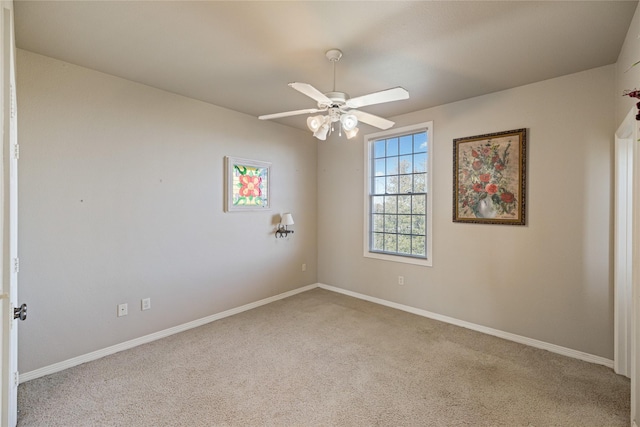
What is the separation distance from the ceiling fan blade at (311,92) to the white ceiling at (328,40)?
1.49ft

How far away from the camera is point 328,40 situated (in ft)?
7.14

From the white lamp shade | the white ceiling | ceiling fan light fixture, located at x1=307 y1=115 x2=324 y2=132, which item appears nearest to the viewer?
the white ceiling

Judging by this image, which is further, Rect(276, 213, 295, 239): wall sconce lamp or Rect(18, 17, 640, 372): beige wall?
Rect(276, 213, 295, 239): wall sconce lamp

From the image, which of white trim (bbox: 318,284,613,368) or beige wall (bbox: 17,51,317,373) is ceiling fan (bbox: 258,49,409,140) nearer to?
beige wall (bbox: 17,51,317,373)

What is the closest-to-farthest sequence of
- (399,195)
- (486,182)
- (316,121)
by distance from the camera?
1. (316,121)
2. (486,182)
3. (399,195)

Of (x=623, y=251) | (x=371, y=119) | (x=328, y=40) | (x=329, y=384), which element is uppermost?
(x=328, y=40)

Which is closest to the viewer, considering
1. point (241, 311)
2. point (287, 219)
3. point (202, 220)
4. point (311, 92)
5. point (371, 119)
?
point (311, 92)

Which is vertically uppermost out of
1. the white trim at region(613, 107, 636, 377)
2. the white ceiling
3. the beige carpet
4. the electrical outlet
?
the white ceiling

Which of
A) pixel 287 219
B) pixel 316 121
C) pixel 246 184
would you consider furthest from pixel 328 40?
pixel 287 219

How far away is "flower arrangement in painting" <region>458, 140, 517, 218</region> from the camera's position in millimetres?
3115

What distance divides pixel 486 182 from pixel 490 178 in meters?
0.06

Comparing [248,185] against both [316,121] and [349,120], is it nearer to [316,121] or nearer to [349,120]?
[316,121]

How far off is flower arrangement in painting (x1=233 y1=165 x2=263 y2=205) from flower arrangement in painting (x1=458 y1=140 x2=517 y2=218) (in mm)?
2540

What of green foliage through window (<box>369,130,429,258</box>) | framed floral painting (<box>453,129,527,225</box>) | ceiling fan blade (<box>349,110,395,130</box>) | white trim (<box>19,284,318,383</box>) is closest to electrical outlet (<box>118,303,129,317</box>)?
white trim (<box>19,284,318,383</box>)
